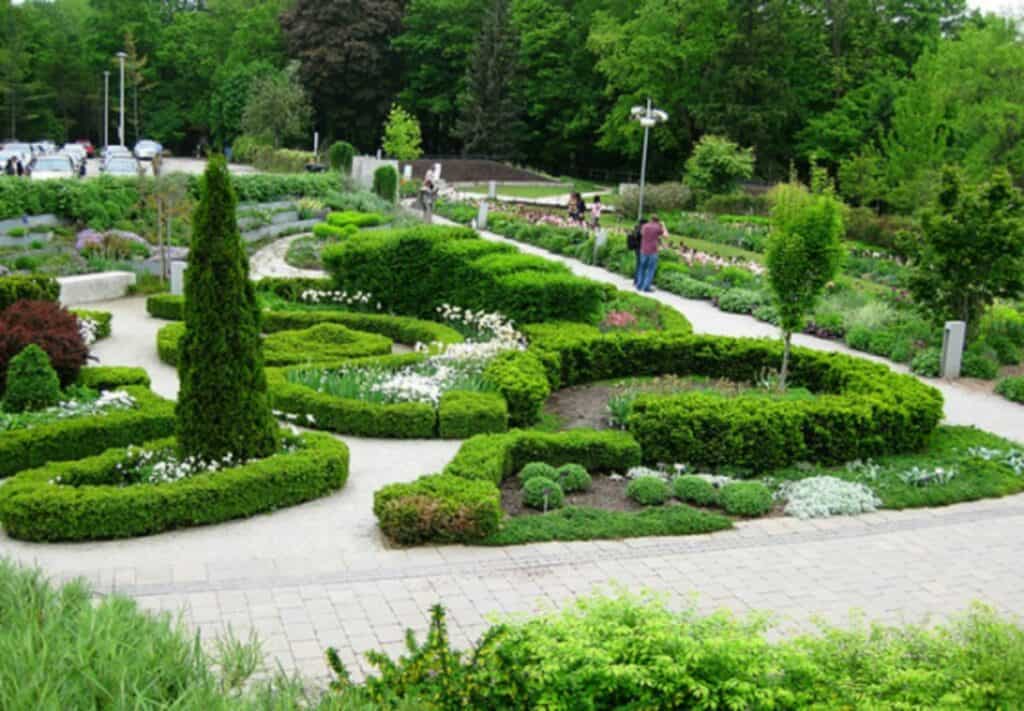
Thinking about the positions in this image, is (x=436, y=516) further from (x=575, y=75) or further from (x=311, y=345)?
(x=575, y=75)

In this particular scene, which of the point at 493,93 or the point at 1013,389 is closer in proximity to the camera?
the point at 1013,389

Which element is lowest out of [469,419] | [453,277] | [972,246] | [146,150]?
[469,419]

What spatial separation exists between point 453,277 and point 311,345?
10.7 ft

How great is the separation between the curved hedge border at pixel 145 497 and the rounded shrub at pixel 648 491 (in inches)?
115

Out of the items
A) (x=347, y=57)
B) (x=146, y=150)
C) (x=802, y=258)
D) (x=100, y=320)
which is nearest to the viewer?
(x=802, y=258)

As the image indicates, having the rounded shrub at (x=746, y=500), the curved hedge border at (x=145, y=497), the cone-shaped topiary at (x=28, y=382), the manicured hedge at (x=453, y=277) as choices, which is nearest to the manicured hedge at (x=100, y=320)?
the manicured hedge at (x=453, y=277)

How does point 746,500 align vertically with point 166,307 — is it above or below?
below

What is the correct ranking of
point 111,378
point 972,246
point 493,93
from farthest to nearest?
point 493,93 < point 972,246 < point 111,378

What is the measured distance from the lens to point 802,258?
564 inches

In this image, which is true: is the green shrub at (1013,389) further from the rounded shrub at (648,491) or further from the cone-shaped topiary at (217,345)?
the cone-shaped topiary at (217,345)

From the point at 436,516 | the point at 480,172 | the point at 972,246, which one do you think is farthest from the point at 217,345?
the point at 480,172

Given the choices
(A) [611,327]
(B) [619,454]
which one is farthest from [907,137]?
(B) [619,454]

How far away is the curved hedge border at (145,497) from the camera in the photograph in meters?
9.11

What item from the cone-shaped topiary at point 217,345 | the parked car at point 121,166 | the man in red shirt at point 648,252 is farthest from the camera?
the parked car at point 121,166
